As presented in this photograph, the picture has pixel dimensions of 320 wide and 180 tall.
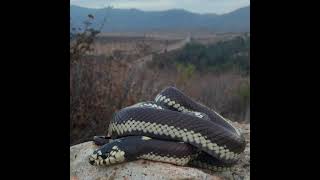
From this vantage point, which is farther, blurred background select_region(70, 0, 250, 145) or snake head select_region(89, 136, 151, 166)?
blurred background select_region(70, 0, 250, 145)

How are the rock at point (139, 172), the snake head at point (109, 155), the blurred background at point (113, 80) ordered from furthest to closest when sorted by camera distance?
the blurred background at point (113, 80) < the snake head at point (109, 155) < the rock at point (139, 172)

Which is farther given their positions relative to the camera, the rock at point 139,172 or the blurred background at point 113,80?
the blurred background at point 113,80

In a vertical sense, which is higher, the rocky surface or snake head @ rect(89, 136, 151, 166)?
snake head @ rect(89, 136, 151, 166)

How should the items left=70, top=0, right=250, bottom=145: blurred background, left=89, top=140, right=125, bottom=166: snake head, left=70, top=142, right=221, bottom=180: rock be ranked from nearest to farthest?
left=70, top=142, right=221, bottom=180: rock < left=89, top=140, right=125, bottom=166: snake head < left=70, top=0, right=250, bottom=145: blurred background

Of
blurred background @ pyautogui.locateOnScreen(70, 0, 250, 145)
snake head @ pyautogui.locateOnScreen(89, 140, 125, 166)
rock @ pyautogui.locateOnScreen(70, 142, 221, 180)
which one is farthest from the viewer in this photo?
blurred background @ pyautogui.locateOnScreen(70, 0, 250, 145)

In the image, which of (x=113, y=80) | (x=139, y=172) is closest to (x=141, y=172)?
(x=139, y=172)

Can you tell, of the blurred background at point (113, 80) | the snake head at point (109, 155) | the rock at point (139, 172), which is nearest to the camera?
the rock at point (139, 172)

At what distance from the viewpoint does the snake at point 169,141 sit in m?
5.14

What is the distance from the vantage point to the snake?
202 inches

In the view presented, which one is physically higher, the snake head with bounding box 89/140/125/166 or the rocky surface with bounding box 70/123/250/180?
the snake head with bounding box 89/140/125/166
